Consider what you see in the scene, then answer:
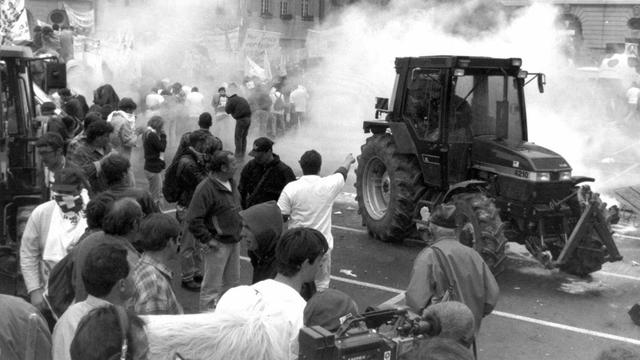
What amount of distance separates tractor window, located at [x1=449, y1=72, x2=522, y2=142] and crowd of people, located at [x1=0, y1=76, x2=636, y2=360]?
8.58ft

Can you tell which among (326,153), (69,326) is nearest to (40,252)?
(69,326)

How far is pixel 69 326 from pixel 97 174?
3.91m

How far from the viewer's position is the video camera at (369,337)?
101 inches

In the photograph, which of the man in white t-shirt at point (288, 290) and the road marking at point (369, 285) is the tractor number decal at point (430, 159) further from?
the man in white t-shirt at point (288, 290)

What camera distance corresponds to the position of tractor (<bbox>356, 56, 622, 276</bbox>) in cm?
820

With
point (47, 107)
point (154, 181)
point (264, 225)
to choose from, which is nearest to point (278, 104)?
point (47, 107)

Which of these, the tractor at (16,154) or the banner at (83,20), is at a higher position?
the banner at (83,20)

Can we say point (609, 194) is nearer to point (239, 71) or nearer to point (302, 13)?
point (239, 71)

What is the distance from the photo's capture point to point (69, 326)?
3373mm

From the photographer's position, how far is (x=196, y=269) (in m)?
7.85

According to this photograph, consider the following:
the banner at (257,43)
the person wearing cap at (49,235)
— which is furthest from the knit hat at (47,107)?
the banner at (257,43)

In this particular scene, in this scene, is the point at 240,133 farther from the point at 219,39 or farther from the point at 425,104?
the point at 219,39

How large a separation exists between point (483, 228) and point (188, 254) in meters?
3.06

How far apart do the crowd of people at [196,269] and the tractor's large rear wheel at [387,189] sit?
2540 millimetres
